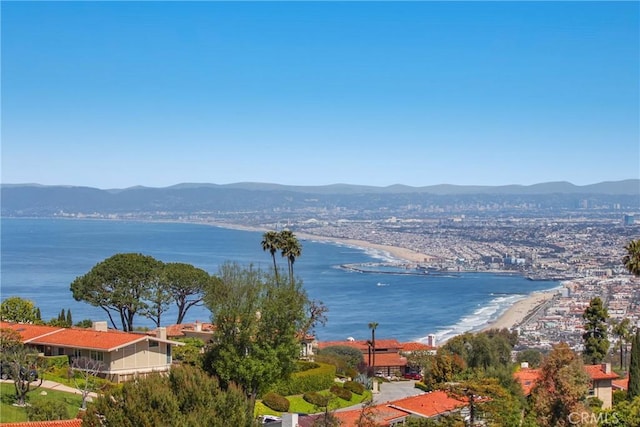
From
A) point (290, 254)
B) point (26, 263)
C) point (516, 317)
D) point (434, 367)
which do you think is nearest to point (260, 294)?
point (434, 367)

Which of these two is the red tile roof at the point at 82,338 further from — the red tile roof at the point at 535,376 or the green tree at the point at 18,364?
the red tile roof at the point at 535,376

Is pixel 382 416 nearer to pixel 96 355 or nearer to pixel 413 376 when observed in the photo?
pixel 96 355

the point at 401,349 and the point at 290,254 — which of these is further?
the point at 401,349

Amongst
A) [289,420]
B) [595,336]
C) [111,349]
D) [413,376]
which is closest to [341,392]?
[111,349]

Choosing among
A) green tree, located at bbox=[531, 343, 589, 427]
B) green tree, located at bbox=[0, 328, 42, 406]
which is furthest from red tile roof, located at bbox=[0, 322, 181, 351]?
green tree, located at bbox=[531, 343, 589, 427]

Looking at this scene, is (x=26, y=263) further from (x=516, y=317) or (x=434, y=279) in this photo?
(x=516, y=317)
